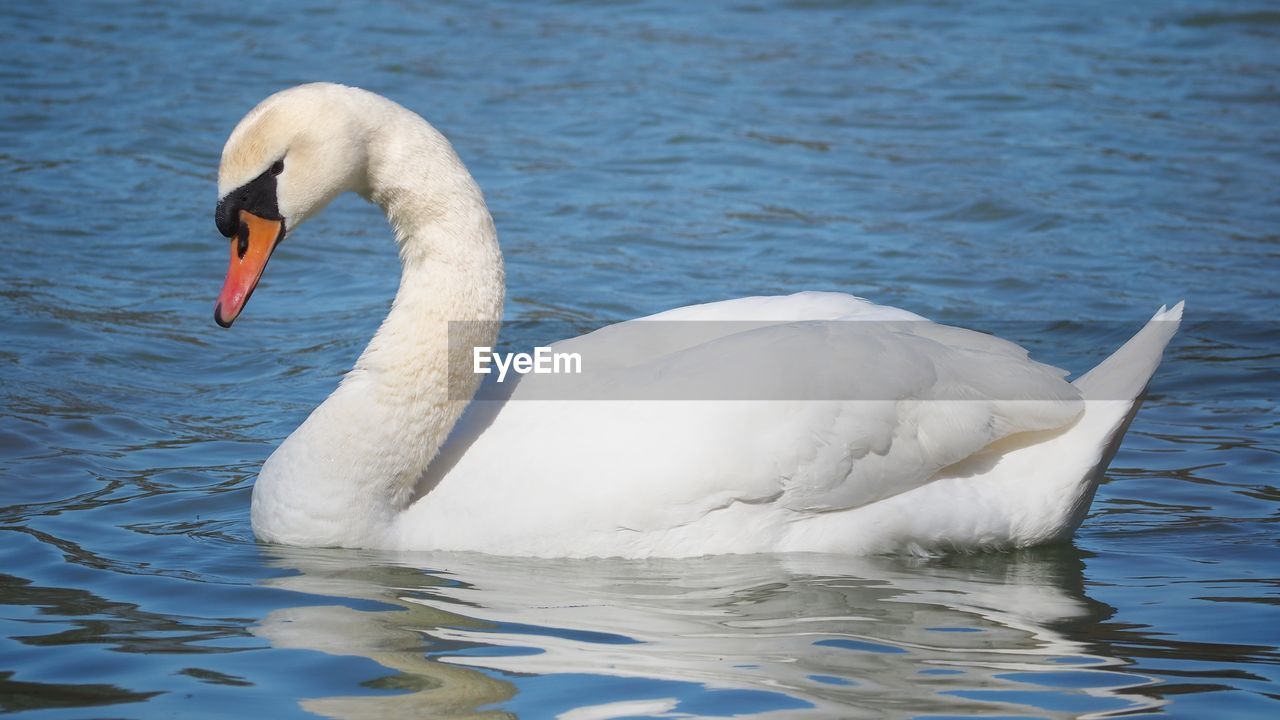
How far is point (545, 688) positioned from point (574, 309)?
4449 millimetres

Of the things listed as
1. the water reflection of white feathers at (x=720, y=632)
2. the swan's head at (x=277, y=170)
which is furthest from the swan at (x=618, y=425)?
the water reflection of white feathers at (x=720, y=632)

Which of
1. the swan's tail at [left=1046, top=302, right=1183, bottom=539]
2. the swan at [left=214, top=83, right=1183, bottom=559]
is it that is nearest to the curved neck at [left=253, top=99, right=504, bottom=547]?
the swan at [left=214, top=83, right=1183, bottom=559]

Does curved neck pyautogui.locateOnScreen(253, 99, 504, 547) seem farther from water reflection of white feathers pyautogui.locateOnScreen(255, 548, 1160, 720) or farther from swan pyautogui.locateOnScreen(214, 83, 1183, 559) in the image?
water reflection of white feathers pyautogui.locateOnScreen(255, 548, 1160, 720)

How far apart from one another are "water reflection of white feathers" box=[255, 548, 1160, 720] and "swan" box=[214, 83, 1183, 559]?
118mm

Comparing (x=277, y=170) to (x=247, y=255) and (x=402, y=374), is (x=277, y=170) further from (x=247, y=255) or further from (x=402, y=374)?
(x=402, y=374)

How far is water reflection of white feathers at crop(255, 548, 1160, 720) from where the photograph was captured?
400 cm

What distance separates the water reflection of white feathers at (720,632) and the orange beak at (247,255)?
0.79 metres

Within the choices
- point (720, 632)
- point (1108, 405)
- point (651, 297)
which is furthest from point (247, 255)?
point (651, 297)

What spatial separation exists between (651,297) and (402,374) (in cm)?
345

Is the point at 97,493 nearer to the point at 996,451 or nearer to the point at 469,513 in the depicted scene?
the point at 469,513

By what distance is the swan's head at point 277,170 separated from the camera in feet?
16.1

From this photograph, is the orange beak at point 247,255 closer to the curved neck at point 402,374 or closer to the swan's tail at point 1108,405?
the curved neck at point 402,374

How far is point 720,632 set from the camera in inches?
177

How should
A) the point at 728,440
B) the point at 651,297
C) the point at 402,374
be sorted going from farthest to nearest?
the point at 651,297, the point at 402,374, the point at 728,440
